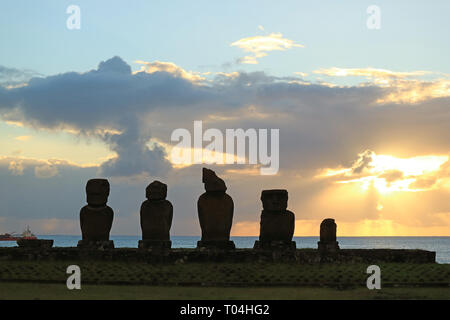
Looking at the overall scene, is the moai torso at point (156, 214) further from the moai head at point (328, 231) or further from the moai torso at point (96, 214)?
the moai head at point (328, 231)

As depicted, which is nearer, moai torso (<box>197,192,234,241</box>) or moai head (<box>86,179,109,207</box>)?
moai torso (<box>197,192,234,241</box>)

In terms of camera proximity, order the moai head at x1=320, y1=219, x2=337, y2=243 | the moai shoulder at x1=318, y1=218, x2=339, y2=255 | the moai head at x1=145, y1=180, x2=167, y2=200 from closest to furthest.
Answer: the moai head at x1=145, y1=180, x2=167, y2=200
the moai shoulder at x1=318, y1=218, x2=339, y2=255
the moai head at x1=320, y1=219, x2=337, y2=243

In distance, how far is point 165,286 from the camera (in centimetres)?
2138

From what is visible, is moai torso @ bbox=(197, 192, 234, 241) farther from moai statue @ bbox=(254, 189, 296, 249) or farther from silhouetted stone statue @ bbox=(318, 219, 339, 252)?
silhouetted stone statue @ bbox=(318, 219, 339, 252)

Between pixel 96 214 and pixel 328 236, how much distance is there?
10002 millimetres

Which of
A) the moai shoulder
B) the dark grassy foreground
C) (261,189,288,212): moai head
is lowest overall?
the dark grassy foreground

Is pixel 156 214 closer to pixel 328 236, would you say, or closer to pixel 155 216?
pixel 155 216

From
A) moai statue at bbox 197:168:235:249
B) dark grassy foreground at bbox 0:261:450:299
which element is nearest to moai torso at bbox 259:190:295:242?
moai statue at bbox 197:168:235:249

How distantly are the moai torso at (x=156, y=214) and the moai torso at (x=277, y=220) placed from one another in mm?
4072

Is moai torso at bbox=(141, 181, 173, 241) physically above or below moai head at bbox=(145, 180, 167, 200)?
below

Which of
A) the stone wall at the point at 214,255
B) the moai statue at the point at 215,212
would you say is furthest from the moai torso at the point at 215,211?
the stone wall at the point at 214,255

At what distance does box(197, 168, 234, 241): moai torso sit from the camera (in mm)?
26703
